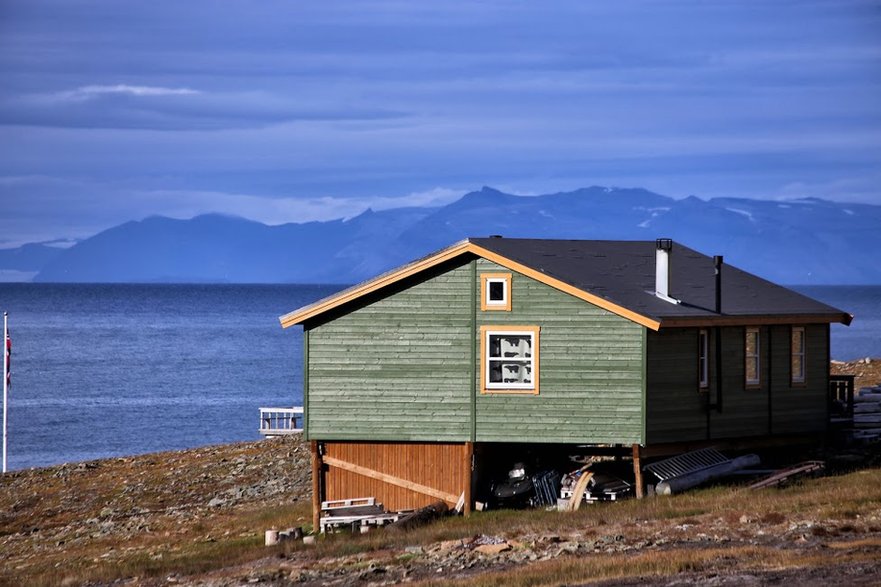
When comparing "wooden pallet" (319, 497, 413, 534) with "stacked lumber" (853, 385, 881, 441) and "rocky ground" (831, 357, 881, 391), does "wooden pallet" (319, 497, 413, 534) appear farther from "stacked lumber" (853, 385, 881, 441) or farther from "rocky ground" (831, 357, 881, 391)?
"rocky ground" (831, 357, 881, 391)

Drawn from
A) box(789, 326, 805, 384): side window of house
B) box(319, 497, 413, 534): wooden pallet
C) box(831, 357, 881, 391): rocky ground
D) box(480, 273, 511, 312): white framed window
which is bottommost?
box(319, 497, 413, 534): wooden pallet

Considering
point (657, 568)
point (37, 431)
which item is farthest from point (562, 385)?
point (37, 431)

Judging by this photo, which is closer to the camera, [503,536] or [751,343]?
[503,536]

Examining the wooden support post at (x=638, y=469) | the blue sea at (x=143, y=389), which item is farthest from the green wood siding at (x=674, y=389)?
the blue sea at (x=143, y=389)

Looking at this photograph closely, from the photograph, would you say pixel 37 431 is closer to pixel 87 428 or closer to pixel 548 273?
pixel 87 428

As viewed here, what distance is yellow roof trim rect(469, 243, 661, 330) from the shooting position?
34656 millimetres

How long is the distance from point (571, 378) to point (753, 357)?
6.09m

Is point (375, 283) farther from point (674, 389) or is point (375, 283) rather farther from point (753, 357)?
point (753, 357)

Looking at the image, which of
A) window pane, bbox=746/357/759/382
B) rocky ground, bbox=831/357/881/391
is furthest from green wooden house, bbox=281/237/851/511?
rocky ground, bbox=831/357/881/391

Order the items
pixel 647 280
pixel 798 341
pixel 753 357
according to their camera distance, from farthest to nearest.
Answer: pixel 798 341, pixel 647 280, pixel 753 357

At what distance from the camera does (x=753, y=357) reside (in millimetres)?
38781

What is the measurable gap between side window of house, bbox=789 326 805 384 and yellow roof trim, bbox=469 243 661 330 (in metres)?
6.89

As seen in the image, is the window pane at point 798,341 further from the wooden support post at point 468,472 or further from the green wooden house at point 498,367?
the wooden support post at point 468,472

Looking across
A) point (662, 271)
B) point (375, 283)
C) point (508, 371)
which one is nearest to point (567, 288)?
point (508, 371)
